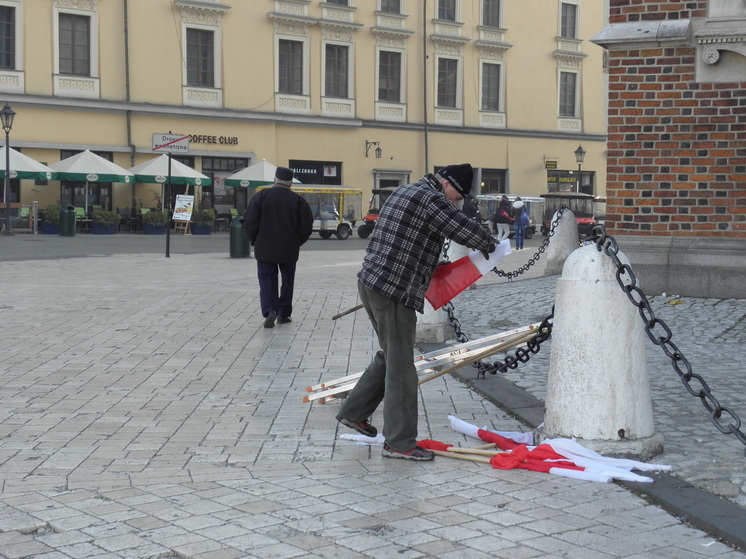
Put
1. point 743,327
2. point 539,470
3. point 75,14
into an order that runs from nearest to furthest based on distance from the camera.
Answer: point 539,470 < point 743,327 < point 75,14

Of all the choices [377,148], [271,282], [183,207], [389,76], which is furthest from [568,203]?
[271,282]

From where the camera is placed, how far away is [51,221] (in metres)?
35.3

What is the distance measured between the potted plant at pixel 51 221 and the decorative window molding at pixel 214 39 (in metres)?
7.15

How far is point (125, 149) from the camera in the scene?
38156mm

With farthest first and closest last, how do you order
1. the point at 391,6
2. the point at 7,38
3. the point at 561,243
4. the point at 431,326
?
the point at 391,6, the point at 7,38, the point at 561,243, the point at 431,326

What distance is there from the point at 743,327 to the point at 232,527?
7.24 meters

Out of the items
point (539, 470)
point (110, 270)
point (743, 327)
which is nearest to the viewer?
point (539, 470)

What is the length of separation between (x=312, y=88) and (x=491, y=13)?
10725 mm

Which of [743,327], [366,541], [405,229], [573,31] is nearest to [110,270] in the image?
[743,327]

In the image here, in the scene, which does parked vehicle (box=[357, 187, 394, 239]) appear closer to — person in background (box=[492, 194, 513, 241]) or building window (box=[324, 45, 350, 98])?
person in background (box=[492, 194, 513, 241])

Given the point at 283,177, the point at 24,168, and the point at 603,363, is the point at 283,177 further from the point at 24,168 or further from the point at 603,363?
the point at 24,168

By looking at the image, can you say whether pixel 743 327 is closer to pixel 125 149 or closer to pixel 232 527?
pixel 232 527

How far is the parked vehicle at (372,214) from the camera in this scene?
3831cm

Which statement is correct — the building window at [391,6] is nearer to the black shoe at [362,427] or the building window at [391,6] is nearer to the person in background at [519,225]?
the person in background at [519,225]
